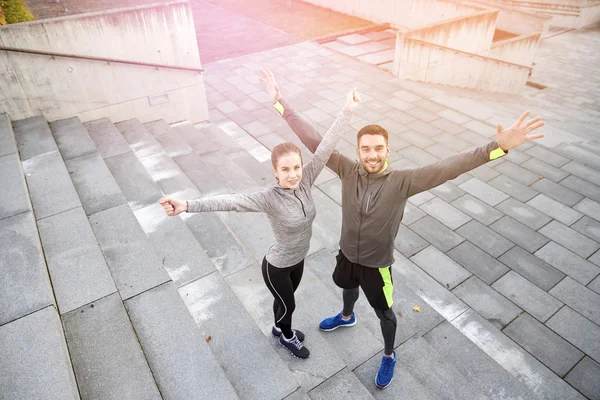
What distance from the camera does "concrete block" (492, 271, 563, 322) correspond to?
4.43 metres

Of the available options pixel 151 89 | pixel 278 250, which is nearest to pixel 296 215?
pixel 278 250

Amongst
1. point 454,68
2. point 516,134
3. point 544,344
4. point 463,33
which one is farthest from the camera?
point 463,33

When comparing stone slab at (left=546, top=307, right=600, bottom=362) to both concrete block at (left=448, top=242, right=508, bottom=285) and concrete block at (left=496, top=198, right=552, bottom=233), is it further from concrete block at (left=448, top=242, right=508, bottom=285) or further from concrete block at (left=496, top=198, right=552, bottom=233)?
concrete block at (left=496, top=198, right=552, bottom=233)

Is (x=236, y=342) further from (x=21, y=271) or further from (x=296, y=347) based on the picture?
(x=21, y=271)

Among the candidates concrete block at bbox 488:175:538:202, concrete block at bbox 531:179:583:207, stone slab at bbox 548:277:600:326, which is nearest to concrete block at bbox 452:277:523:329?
stone slab at bbox 548:277:600:326

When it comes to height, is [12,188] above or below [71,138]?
above

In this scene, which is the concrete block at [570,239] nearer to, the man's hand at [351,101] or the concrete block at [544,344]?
the concrete block at [544,344]

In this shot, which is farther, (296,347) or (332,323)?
(332,323)

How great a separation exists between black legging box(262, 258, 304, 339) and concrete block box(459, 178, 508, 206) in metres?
4.33

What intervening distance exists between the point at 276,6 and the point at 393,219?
17.1 meters

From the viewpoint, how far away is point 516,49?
42.7 feet

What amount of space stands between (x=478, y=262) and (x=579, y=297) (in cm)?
116

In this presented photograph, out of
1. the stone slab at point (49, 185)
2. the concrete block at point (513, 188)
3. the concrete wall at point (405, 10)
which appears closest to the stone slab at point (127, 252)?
the stone slab at point (49, 185)

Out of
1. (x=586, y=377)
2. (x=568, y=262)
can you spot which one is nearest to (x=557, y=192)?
(x=568, y=262)
